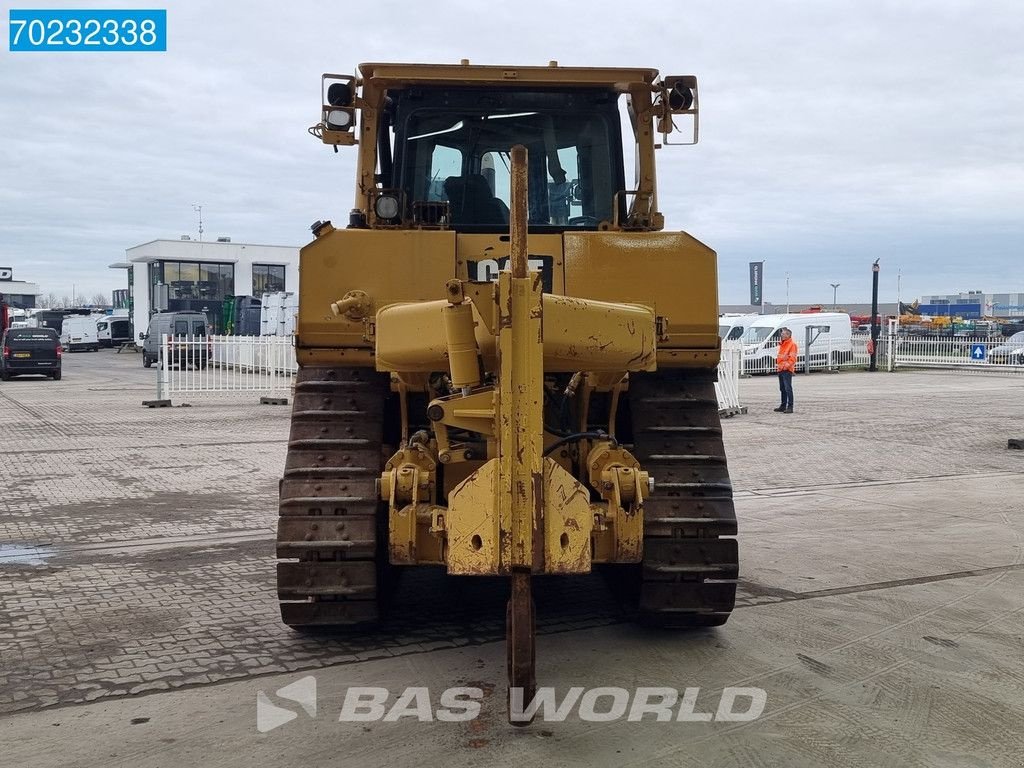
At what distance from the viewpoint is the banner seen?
5925cm

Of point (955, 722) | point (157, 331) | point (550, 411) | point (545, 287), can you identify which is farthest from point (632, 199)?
point (157, 331)

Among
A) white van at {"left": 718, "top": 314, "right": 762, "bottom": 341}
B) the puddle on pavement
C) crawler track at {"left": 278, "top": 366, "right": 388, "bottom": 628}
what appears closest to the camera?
crawler track at {"left": 278, "top": 366, "right": 388, "bottom": 628}

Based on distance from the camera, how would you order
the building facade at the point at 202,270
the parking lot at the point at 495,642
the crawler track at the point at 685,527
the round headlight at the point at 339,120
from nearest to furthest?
the parking lot at the point at 495,642
the crawler track at the point at 685,527
the round headlight at the point at 339,120
the building facade at the point at 202,270

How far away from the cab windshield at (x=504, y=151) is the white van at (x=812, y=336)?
2794 centimetres

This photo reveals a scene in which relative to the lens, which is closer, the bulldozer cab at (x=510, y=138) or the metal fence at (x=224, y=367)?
the bulldozer cab at (x=510, y=138)

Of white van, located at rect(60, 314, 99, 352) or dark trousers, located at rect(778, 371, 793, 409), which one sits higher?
white van, located at rect(60, 314, 99, 352)

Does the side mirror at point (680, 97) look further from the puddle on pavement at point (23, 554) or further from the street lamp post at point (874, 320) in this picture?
the street lamp post at point (874, 320)

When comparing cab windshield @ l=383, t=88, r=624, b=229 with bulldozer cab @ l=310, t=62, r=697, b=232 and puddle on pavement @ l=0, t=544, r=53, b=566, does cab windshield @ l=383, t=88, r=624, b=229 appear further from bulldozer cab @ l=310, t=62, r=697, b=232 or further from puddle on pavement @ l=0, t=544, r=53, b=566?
puddle on pavement @ l=0, t=544, r=53, b=566

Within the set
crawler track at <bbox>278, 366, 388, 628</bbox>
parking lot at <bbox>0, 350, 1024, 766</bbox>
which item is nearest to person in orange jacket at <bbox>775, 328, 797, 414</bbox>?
parking lot at <bbox>0, 350, 1024, 766</bbox>

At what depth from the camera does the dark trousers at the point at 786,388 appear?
1919 centimetres

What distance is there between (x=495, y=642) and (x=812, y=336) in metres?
31.4

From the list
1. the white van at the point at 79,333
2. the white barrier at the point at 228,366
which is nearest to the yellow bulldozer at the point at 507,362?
the white barrier at the point at 228,366

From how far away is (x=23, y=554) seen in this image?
7426mm

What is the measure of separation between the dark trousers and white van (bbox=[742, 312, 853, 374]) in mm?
13930
